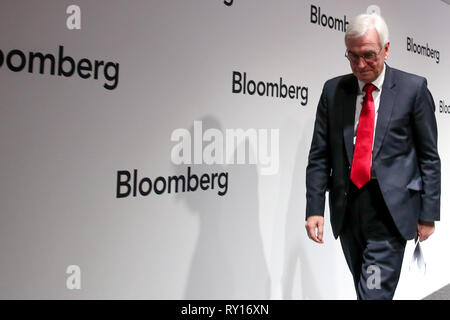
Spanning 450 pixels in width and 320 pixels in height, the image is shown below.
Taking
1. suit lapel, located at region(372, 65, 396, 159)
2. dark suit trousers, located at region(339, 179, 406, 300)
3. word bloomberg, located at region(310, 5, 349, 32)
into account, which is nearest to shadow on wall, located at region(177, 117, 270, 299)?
dark suit trousers, located at region(339, 179, 406, 300)

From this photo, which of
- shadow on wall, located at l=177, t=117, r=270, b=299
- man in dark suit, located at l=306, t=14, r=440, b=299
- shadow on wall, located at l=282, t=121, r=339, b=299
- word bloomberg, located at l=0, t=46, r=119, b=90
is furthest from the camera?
shadow on wall, located at l=282, t=121, r=339, b=299

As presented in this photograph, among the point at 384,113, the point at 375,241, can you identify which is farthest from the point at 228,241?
the point at 384,113

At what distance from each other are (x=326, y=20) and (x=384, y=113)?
140 cm

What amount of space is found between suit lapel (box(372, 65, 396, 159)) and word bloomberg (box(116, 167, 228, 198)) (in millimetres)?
864

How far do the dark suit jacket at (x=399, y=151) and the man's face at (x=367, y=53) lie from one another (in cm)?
11

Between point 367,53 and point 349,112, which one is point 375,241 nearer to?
point 349,112

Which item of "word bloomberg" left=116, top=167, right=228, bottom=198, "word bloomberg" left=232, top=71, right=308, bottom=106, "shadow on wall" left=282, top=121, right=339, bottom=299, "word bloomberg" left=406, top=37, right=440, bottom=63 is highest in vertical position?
"word bloomberg" left=406, top=37, right=440, bottom=63

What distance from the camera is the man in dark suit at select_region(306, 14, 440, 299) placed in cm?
178

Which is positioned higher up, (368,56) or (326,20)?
(326,20)

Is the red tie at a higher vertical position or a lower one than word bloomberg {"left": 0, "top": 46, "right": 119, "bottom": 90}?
lower

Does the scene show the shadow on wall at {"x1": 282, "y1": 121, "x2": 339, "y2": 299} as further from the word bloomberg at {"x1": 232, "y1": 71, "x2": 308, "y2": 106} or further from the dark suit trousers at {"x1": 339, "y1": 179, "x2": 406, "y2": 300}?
the dark suit trousers at {"x1": 339, "y1": 179, "x2": 406, "y2": 300}

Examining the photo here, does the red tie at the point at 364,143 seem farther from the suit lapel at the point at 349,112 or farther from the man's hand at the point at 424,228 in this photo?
the man's hand at the point at 424,228

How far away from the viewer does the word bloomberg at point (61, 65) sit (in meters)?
1.65

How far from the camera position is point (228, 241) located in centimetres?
243
